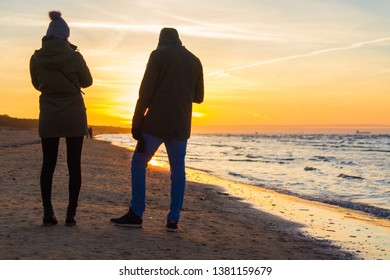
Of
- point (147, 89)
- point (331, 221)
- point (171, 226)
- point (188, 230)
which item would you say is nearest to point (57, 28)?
point (147, 89)

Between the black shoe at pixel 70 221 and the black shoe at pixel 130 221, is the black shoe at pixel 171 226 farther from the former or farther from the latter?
the black shoe at pixel 70 221

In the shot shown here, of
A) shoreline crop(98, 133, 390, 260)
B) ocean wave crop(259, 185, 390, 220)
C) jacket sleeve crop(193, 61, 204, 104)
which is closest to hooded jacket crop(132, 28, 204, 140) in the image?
jacket sleeve crop(193, 61, 204, 104)

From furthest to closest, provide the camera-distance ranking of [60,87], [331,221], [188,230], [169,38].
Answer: [331,221]
[188,230]
[169,38]
[60,87]

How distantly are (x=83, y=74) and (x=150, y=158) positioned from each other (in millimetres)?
1147

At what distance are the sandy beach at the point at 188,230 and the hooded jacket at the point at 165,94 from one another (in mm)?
1170

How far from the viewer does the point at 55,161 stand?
4.79m

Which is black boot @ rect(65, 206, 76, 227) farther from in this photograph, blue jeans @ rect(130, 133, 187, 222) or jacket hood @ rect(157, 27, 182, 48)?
jacket hood @ rect(157, 27, 182, 48)

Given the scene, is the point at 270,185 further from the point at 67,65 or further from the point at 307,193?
the point at 67,65

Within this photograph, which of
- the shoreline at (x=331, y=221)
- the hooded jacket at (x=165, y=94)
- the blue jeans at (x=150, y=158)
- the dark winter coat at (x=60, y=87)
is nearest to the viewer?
the dark winter coat at (x=60, y=87)

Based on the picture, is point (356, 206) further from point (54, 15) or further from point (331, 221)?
point (54, 15)

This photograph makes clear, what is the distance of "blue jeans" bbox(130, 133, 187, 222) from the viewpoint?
192 inches

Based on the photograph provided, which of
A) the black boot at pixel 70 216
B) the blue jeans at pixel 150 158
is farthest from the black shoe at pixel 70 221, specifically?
the blue jeans at pixel 150 158

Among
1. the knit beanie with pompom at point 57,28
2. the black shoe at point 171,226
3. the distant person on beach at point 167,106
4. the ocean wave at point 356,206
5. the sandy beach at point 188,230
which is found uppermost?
the knit beanie with pompom at point 57,28

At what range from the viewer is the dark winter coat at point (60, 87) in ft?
15.3
